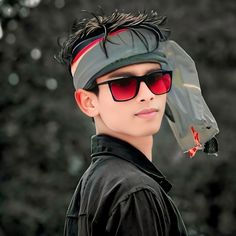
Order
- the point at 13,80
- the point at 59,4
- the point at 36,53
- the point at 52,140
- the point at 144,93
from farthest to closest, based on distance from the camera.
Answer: the point at 59,4
the point at 36,53
the point at 13,80
the point at 52,140
the point at 144,93

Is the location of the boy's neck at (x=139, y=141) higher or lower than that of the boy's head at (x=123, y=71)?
lower

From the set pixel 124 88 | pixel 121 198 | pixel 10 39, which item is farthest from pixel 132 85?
pixel 10 39

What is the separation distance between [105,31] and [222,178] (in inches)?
320

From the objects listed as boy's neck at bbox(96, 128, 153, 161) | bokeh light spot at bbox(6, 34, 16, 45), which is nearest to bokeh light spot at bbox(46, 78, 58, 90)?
bokeh light spot at bbox(6, 34, 16, 45)

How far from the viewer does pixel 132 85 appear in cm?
247

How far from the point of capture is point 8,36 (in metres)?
9.94

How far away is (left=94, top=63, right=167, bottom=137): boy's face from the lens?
248 centimetres

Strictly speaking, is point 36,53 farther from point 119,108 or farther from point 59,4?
point 119,108

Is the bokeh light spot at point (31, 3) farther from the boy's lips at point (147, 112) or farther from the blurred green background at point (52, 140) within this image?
the boy's lips at point (147, 112)

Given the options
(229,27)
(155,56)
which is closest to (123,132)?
(155,56)

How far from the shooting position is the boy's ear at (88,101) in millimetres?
2604

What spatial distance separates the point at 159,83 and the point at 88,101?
272 millimetres

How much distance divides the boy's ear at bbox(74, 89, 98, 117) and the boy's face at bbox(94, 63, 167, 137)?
5 centimetres

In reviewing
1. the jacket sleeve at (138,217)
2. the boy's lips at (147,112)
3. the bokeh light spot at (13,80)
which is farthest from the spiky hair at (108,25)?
the bokeh light spot at (13,80)
